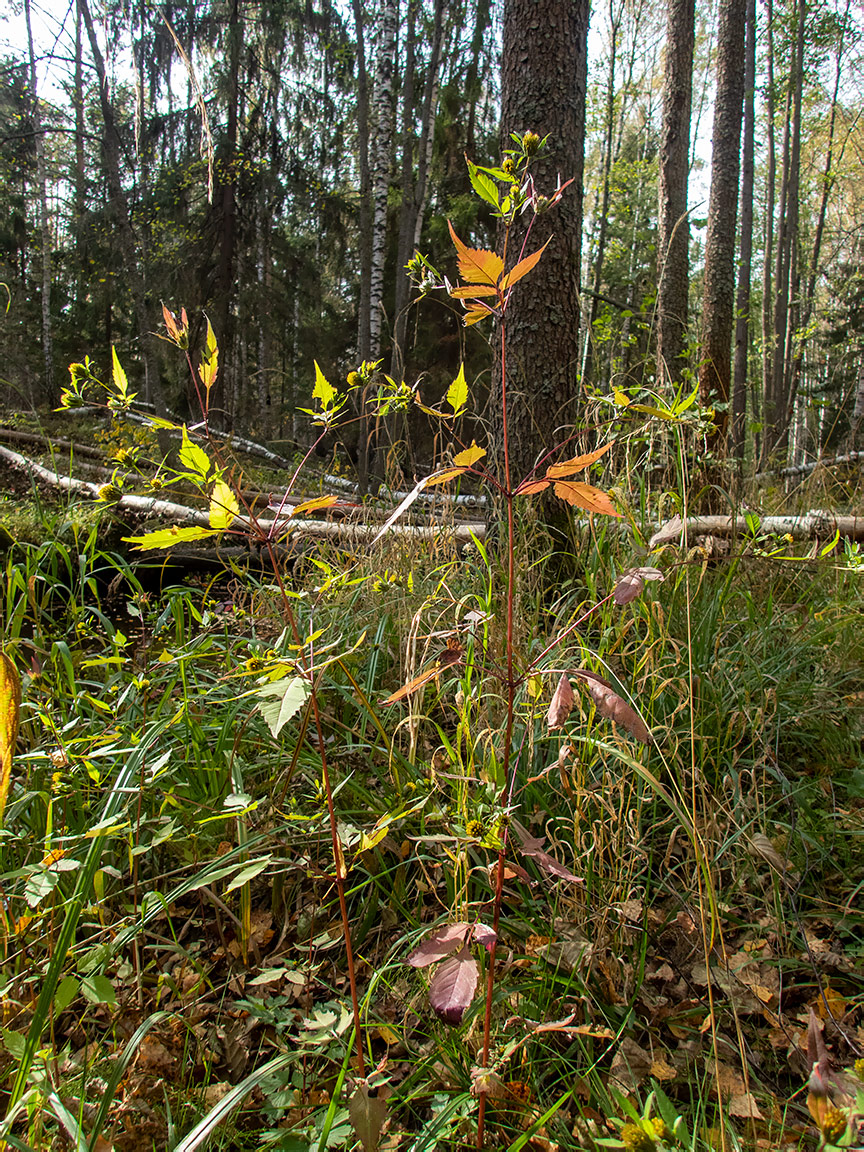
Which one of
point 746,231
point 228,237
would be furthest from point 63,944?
point 746,231

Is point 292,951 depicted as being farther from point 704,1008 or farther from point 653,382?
point 653,382

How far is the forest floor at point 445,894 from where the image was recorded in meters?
1.00

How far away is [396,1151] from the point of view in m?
0.99

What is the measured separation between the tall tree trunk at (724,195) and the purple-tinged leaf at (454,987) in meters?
6.05

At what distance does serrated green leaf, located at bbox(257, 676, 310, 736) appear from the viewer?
75 cm

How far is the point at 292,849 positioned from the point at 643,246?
2419cm

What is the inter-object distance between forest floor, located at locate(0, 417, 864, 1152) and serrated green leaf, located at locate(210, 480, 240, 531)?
0.47ft

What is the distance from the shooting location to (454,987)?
0.74 m

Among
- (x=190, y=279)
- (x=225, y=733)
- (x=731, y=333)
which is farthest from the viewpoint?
(x=190, y=279)

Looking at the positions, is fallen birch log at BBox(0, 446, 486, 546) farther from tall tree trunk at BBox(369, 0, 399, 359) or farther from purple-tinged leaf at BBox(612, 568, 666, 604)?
tall tree trunk at BBox(369, 0, 399, 359)

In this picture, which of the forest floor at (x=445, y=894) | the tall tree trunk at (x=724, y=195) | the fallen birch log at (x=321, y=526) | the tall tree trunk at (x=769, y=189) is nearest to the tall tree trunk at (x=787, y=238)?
the tall tree trunk at (x=769, y=189)

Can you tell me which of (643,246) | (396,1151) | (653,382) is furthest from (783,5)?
(396,1151)

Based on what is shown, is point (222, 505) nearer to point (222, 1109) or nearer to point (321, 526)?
point (222, 1109)

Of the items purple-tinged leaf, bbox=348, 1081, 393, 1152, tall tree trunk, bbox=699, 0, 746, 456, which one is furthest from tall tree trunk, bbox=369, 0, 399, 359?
purple-tinged leaf, bbox=348, 1081, 393, 1152
